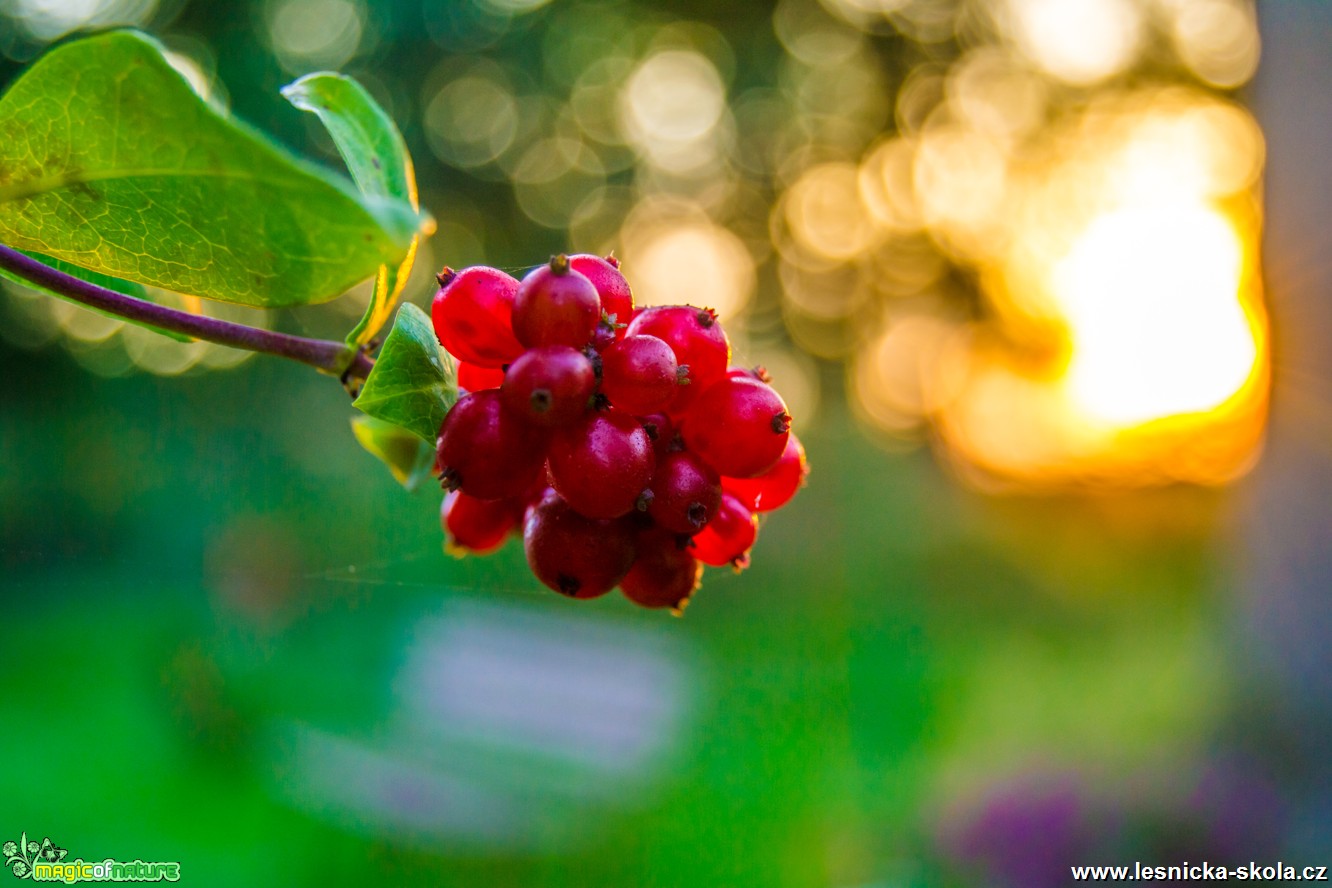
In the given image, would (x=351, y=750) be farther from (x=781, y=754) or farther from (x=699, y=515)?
(x=699, y=515)

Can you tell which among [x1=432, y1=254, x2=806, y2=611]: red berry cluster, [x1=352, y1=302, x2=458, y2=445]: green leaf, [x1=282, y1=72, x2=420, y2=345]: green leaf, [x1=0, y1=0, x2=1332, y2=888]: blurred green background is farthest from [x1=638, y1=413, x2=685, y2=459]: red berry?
[x1=0, y1=0, x2=1332, y2=888]: blurred green background

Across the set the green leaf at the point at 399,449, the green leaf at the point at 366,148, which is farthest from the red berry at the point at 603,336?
the green leaf at the point at 399,449

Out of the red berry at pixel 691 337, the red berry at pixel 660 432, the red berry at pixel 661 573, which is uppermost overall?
the red berry at pixel 691 337

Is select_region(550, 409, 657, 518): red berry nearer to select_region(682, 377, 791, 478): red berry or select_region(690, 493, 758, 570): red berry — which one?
select_region(682, 377, 791, 478): red berry

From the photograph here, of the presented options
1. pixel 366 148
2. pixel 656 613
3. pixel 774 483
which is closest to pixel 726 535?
pixel 774 483

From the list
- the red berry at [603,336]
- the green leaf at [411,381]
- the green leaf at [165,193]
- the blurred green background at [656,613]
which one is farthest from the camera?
the blurred green background at [656,613]

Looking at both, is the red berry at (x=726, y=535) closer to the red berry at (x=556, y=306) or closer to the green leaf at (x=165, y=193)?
the red berry at (x=556, y=306)

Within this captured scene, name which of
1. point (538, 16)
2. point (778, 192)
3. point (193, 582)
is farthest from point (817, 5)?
point (193, 582)

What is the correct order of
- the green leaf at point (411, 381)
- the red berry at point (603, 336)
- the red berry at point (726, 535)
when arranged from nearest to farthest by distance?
the green leaf at point (411, 381), the red berry at point (603, 336), the red berry at point (726, 535)
